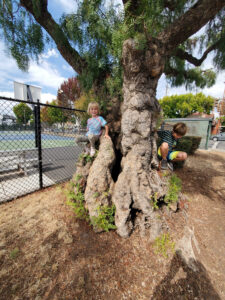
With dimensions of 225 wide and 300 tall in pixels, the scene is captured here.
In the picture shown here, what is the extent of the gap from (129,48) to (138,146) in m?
1.50

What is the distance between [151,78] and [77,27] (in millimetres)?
1538

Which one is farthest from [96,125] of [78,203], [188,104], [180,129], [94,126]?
[188,104]

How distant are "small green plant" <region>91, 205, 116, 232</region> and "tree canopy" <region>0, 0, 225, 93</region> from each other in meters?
2.18

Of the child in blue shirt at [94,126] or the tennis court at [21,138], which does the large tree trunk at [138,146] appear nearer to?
the child in blue shirt at [94,126]

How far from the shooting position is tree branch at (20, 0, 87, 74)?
2270mm

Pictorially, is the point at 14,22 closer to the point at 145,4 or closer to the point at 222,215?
the point at 145,4

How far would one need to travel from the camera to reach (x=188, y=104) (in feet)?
89.2

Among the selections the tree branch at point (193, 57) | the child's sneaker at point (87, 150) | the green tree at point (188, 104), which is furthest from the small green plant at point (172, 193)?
the green tree at point (188, 104)

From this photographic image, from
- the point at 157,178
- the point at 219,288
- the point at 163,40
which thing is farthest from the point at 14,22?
the point at 219,288

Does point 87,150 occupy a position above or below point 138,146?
below

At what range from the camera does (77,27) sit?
7.09 feet

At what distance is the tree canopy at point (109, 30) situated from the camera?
1758mm

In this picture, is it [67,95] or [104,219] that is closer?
[104,219]

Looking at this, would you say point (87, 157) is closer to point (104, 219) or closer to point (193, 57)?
point (104, 219)
